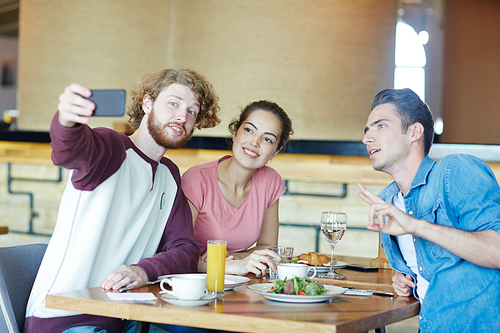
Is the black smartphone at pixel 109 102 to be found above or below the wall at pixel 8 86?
below

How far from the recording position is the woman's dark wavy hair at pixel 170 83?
1.72 meters

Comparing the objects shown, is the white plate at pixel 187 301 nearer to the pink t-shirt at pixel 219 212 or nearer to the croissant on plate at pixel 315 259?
the croissant on plate at pixel 315 259

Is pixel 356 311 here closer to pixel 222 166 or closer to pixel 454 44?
pixel 222 166

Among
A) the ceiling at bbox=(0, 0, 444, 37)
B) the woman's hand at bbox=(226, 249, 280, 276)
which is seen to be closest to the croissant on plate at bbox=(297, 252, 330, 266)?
the woman's hand at bbox=(226, 249, 280, 276)

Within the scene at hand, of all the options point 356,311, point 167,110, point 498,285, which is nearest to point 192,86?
point 167,110

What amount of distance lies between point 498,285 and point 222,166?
1185mm

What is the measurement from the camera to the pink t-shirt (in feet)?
6.50

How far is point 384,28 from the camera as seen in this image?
15.9ft

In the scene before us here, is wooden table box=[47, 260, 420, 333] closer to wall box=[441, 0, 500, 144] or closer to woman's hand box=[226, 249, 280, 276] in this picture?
woman's hand box=[226, 249, 280, 276]

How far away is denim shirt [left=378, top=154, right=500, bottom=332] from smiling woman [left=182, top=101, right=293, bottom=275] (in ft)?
2.59

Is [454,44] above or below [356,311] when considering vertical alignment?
above

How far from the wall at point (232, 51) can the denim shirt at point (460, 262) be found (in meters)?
3.57

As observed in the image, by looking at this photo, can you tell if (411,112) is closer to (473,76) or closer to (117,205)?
(117,205)

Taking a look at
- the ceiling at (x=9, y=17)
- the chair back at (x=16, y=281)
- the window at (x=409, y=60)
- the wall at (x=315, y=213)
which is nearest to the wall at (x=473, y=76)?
the window at (x=409, y=60)
